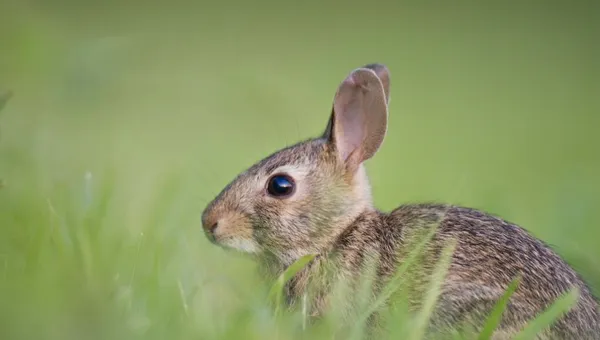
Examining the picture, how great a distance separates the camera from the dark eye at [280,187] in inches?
226

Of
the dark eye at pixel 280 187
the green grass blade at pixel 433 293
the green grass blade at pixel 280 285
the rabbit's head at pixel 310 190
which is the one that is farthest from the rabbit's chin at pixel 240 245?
the green grass blade at pixel 433 293

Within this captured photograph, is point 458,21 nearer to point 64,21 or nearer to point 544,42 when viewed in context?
point 544,42

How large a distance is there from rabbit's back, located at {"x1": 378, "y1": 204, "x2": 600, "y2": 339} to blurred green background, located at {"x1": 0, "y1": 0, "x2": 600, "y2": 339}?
83 cm

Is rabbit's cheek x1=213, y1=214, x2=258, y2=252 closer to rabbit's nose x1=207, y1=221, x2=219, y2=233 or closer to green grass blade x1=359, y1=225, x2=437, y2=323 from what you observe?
rabbit's nose x1=207, y1=221, x2=219, y2=233

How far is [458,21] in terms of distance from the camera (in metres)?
25.2

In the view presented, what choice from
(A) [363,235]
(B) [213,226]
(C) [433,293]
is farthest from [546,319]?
(B) [213,226]

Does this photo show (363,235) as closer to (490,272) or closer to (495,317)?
(490,272)

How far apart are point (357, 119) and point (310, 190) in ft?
1.72

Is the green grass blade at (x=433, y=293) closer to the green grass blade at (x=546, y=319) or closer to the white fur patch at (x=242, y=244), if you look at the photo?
the green grass blade at (x=546, y=319)

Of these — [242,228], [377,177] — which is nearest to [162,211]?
[242,228]

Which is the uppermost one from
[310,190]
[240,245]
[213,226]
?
[310,190]

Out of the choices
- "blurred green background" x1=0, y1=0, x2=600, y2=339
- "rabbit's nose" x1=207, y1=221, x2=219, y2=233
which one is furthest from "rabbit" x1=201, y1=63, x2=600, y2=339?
"blurred green background" x1=0, y1=0, x2=600, y2=339

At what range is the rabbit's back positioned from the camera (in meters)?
4.61

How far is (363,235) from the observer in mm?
5512
